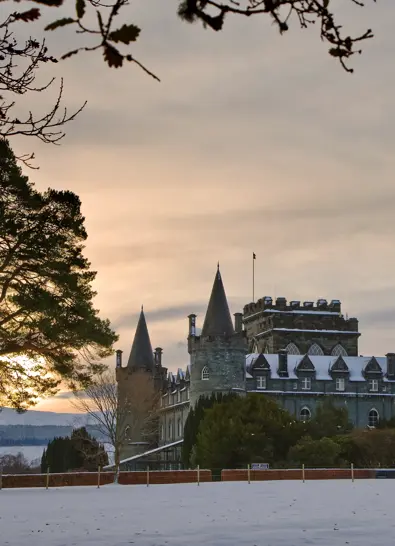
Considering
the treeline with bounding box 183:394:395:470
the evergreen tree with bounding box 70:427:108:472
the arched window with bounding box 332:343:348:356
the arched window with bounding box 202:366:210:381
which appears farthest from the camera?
the arched window with bounding box 332:343:348:356

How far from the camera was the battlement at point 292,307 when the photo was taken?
316 ft

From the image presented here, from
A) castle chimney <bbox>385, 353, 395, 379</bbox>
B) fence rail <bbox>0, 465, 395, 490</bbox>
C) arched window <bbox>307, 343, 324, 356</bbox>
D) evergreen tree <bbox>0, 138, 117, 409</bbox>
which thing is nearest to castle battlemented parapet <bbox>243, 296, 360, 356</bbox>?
arched window <bbox>307, 343, 324, 356</bbox>

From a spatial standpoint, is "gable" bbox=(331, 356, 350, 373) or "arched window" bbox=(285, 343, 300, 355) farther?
"arched window" bbox=(285, 343, 300, 355)

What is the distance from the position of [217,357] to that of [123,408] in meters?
11.0

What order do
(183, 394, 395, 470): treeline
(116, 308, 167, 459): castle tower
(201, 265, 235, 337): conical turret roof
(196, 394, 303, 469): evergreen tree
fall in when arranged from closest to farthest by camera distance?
(183, 394, 395, 470): treeline < (196, 394, 303, 469): evergreen tree < (201, 265, 235, 337): conical turret roof < (116, 308, 167, 459): castle tower

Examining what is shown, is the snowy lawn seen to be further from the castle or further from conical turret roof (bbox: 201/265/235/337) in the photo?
conical turret roof (bbox: 201/265/235/337)

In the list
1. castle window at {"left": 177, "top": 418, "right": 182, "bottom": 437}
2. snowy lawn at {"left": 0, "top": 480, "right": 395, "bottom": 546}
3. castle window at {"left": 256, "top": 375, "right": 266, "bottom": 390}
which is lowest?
snowy lawn at {"left": 0, "top": 480, "right": 395, "bottom": 546}

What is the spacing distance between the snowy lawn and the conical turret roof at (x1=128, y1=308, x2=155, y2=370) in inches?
2721

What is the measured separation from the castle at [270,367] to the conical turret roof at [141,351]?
0.10 meters

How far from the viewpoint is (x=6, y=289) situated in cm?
2309

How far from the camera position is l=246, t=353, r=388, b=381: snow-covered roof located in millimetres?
81500

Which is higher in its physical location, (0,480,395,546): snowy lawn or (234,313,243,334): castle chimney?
(234,313,243,334): castle chimney

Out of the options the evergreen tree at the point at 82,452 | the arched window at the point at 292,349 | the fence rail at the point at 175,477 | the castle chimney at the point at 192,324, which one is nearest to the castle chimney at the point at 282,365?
the castle chimney at the point at 192,324

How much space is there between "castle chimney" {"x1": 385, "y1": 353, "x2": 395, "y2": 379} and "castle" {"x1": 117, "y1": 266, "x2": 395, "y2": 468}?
3.4 inches
